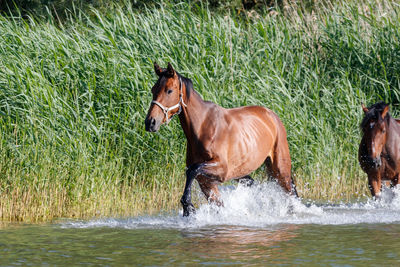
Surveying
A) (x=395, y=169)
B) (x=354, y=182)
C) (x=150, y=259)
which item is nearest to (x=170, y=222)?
(x=150, y=259)

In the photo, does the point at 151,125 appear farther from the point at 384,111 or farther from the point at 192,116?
the point at 384,111

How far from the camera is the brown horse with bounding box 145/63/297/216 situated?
6852mm

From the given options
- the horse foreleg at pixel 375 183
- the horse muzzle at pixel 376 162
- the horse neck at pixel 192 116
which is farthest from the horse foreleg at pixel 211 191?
the horse foreleg at pixel 375 183

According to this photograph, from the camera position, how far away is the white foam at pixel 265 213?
721 cm

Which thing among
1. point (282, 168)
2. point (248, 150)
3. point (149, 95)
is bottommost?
point (282, 168)

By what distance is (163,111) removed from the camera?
676 centimetres

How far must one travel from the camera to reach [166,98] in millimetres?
A: 6812

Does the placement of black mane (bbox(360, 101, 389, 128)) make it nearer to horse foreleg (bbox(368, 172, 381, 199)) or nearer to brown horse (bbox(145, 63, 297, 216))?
horse foreleg (bbox(368, 172, 381, 199))

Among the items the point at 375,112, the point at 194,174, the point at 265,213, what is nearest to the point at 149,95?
the point at 265,213

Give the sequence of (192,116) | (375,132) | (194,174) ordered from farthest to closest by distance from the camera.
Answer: (375,132)
(192,116)
(194,174)

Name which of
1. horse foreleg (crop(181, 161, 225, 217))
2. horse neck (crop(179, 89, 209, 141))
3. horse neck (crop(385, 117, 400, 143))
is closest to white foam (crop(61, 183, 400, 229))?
horse foreleg (crop(181, 161, 225, 217))

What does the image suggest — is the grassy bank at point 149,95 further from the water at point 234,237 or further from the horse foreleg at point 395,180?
the horse foreleg at point 395,180

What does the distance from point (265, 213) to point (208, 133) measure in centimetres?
157

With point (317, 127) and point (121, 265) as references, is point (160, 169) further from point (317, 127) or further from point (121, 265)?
point (121, 265)
